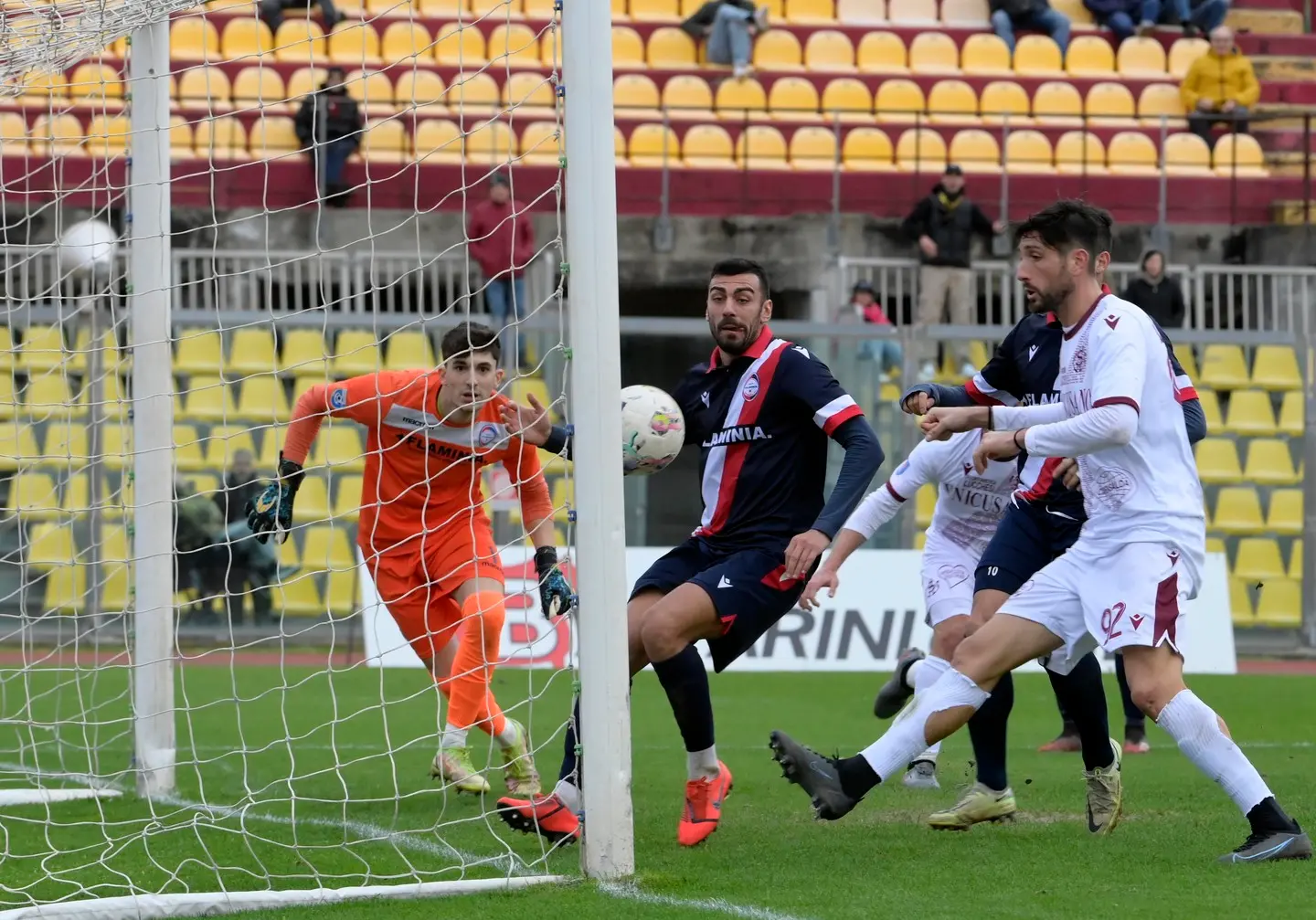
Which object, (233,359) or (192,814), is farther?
(233,359)

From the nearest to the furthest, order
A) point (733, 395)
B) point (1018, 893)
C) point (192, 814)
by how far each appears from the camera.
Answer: point (1018, 893)
point (733, 395)
point (192, 814)

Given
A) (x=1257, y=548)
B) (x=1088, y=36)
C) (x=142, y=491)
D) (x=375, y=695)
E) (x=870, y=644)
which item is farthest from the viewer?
(x=1088, y=36)

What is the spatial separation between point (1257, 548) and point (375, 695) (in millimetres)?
7852

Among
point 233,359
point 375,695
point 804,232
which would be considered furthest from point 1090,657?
point 804,232

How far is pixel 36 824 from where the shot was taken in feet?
21.9

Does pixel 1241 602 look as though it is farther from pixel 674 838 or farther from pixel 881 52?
pixel 674 838

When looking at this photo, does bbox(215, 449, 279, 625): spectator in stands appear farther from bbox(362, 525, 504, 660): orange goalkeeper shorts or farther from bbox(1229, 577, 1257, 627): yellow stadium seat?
bbox(1229, 577, 1257, 627): yellow stadium seat

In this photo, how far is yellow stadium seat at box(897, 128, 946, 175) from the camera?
63.2ft

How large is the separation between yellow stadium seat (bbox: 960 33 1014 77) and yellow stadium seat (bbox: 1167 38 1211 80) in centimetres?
202

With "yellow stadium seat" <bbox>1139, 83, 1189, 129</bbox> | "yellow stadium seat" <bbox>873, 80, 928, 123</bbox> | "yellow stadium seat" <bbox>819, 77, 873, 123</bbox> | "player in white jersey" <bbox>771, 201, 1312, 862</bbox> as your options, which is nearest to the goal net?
"player in white jersey" <bbox>771, 201, 1312, 862</bbox>

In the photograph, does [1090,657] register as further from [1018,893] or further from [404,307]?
[404,307]

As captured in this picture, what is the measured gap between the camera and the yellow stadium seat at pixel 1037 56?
69.5ft

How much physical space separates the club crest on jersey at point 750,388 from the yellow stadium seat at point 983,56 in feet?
51.5

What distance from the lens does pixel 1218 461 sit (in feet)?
49.9
